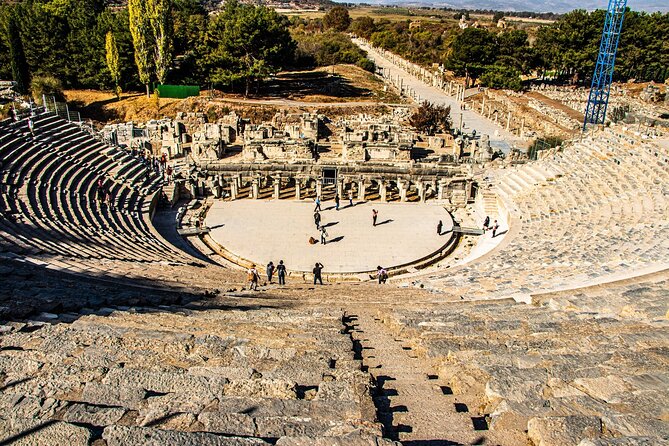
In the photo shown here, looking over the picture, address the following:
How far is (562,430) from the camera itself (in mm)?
5371

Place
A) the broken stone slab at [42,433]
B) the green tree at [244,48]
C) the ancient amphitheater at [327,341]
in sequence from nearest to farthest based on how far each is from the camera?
the broken stone slab at [42,433]
the ancient amphitheater at [327,341]
the green tree at [244,48]

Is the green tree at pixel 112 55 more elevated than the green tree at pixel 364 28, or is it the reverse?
the green tree at pixel 364 28

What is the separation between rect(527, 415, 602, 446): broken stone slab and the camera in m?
5.25

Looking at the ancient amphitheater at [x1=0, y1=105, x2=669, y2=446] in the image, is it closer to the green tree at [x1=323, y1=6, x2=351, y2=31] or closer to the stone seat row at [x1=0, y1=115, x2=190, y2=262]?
the stone seat row at [x1=0, y1=115, x2=190, y2=262]

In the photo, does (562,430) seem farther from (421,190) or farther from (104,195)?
(421,190)

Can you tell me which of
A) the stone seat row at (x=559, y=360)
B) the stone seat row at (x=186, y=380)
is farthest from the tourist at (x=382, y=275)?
the stone seat row at (x=186, y=380)

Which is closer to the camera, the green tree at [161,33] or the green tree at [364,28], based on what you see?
the green tree at [161,33]

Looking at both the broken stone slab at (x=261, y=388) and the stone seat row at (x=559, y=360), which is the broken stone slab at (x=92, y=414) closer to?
the broken stone slab at (x=261, y=388)

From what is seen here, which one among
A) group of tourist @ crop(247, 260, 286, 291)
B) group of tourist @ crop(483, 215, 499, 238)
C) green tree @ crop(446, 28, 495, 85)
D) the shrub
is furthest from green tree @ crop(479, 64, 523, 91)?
group of tourist @ crop(247, 260, 286, 291)

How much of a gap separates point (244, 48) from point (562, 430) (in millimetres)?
56127

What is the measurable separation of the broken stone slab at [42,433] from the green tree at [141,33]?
182 ft

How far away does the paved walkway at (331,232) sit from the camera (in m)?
23.1

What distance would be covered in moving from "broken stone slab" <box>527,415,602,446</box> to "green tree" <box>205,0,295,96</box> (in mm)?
53744

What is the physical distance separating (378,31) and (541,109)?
3104 inches
